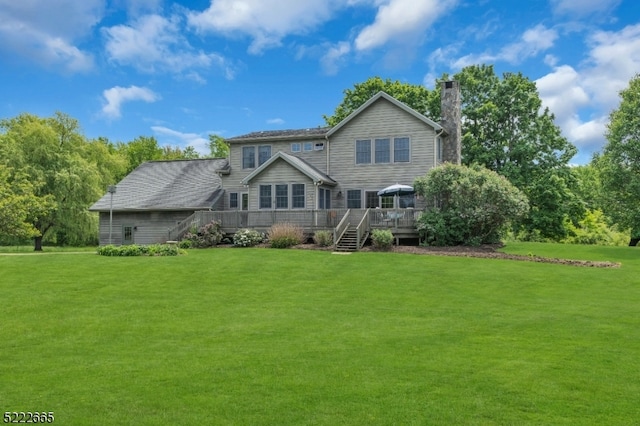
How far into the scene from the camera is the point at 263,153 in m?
32.0

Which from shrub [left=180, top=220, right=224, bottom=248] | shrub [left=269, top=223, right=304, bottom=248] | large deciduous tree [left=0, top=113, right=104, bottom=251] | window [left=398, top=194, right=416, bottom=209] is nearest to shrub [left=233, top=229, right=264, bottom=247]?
shrub [left=269, top=223, right=304, bottom=248]

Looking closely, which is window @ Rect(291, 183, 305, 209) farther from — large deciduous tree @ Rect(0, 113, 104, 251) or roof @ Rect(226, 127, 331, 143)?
large deciduous tree @ Rect(0, 113, 104, 251)

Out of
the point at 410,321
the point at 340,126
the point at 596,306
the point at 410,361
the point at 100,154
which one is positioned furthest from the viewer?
the point at 100,154

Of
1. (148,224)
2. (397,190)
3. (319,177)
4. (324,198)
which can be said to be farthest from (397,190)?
(148,224)

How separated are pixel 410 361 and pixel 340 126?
23.6 metres

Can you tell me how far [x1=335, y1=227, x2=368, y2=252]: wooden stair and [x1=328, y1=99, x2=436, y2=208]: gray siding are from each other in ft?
17.7

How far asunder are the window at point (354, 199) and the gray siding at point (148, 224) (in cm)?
1014

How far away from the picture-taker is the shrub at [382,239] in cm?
2269

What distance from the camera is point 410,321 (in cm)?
1011

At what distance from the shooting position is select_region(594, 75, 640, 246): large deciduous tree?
31.9m

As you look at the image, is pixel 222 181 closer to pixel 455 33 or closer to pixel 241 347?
pixel 455 33

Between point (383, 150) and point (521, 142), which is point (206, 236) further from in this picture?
point (521, 142)

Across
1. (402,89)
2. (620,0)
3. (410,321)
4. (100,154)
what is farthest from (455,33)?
(100,154)

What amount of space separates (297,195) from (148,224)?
11.2m
